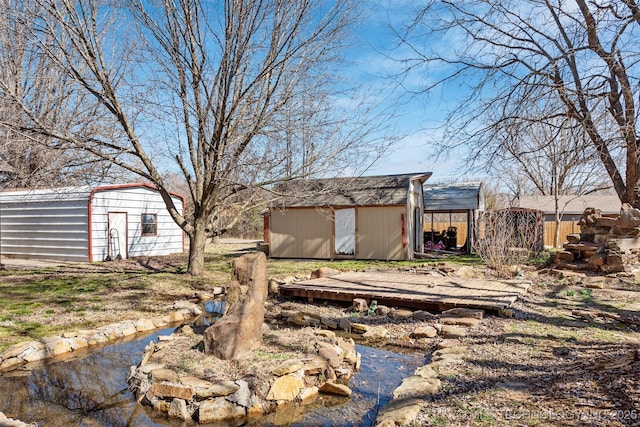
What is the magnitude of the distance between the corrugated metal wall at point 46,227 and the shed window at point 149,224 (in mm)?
2437

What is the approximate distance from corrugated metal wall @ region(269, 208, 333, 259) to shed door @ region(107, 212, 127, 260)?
5415 millimetres

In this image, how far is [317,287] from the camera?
909 centimetres

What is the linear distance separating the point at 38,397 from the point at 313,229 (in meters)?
12.6

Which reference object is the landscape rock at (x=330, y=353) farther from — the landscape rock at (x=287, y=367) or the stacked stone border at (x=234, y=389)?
the landscape rock at (x=287, y=367)

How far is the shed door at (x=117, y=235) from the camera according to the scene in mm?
14859

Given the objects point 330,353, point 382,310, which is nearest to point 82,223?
point 382,310

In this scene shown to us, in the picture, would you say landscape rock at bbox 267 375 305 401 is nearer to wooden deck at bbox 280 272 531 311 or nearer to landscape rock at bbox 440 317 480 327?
landscape rock at bbox 440 317 480 327

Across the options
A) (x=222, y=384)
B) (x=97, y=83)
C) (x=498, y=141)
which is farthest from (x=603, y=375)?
(x=97, y=83)

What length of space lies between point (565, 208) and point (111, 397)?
29260 mm

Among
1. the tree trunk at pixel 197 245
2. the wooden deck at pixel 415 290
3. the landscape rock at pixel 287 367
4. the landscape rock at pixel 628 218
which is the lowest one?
the landscape rock at pixel 287 367

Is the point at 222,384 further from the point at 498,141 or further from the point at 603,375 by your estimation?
the point at 498,141

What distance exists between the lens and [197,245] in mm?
10641

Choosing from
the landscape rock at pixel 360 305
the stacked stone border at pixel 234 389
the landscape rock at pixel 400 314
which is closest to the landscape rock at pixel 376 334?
the landscape rock at pixel 400 314

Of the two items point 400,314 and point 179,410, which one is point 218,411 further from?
point 400,314
